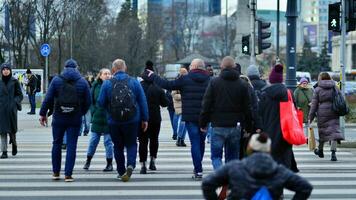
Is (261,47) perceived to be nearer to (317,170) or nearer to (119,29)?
(317,170)

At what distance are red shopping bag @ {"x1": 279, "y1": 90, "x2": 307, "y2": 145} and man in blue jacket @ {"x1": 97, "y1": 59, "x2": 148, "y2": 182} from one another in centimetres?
273

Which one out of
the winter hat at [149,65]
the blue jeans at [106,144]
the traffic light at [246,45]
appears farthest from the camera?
the traffic light at [246,45]

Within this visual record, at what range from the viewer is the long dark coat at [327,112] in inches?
577

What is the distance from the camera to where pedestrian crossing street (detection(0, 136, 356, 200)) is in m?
10.5

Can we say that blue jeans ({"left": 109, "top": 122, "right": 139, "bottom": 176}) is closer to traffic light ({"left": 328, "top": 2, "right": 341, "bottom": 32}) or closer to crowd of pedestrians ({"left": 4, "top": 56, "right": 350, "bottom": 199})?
crowd of pedestrians ({"left": 4, "top": 56, "right": 350, "bottom": 199})

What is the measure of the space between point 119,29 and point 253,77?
62108 mm

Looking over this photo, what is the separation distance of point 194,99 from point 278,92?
2324mm

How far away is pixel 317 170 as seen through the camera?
1324 cm

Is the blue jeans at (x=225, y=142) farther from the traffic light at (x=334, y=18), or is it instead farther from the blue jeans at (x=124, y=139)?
the traffic light at (x=334, y=18)

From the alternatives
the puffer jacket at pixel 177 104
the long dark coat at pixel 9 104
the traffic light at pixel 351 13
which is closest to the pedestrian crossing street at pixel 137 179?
the long dark coat at pixel 9 104

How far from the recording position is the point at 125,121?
11344 millimetres

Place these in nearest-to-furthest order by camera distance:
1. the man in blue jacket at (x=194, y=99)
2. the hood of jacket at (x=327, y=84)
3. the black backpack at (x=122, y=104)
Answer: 1. the black backpack at (x=122, y=104)
2. the man in blue jacket at (x=194, y=99)
3. the hood of jacket at (x=327, y=84)

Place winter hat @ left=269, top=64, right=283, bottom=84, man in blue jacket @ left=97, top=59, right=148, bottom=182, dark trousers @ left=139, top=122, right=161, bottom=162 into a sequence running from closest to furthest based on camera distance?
winter hat @ left=269, top=64, right=283, bottom=84
man in blue jacket @ left=97, top=59, right=148, bottom=182
dark trousers @ left=139, top=122, right=161, bottom=162

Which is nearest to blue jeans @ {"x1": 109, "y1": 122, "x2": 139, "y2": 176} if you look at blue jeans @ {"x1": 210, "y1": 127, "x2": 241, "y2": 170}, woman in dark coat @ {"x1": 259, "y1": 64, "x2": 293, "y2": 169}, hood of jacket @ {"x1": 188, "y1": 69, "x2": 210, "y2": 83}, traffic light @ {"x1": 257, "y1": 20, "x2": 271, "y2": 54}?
hood of jacket @ {"x1": 188, "y1": 69, "x2": 210, "y2": 83}
